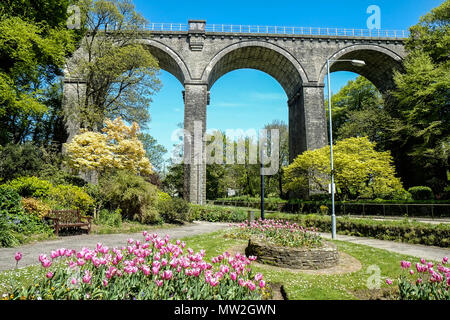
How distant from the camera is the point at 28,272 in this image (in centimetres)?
469

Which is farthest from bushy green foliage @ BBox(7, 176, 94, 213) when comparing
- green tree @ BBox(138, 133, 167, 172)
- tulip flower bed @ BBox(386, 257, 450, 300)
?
green tree @ BBox(138, 133, 167, 172)

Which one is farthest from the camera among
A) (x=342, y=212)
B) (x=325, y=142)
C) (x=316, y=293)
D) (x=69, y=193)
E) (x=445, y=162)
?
(x=325, y=142)

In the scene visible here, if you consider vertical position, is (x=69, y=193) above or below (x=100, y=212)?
above

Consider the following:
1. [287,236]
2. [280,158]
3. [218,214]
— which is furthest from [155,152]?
[287,236]

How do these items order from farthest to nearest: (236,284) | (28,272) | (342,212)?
(342,212) → (28,272) → (236,284)

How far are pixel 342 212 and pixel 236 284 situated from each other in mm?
18534

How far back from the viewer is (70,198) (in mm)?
11750

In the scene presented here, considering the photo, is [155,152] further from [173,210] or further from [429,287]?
[429,287]

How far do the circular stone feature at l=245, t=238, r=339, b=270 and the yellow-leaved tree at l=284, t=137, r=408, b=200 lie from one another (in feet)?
46.5

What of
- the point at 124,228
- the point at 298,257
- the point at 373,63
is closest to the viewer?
the point at 298,257

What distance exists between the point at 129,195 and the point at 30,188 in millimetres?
4113

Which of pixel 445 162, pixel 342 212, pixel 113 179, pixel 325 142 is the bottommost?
pixel 342 212
